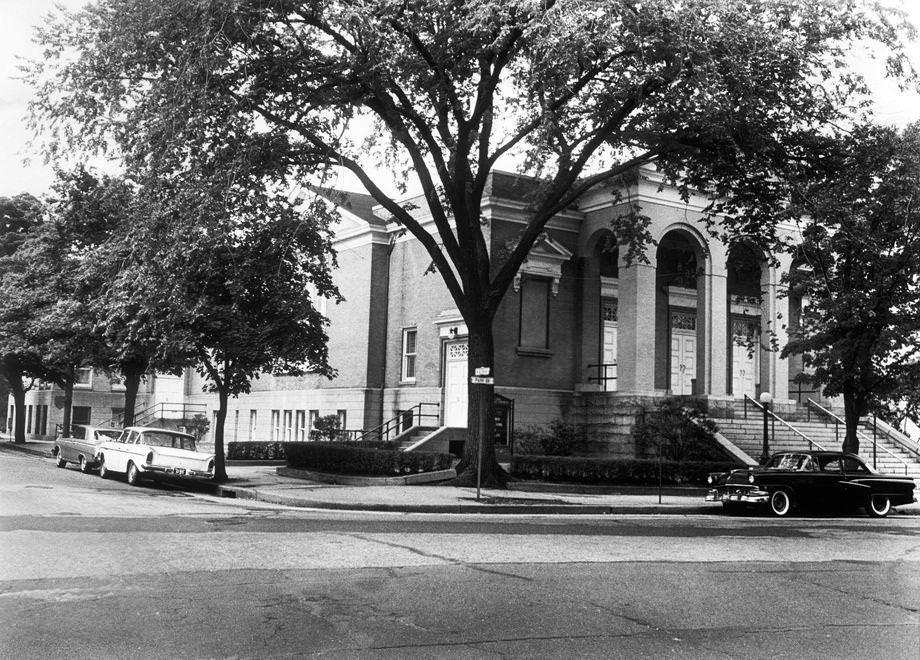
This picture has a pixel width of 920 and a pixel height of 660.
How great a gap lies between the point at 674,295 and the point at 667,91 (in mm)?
14693

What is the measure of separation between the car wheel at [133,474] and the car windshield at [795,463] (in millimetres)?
14711

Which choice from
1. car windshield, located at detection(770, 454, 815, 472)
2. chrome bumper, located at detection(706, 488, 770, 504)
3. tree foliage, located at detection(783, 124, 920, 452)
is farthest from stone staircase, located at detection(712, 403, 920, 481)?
chrome bumper, located at detection(706, 488, 770, 504)

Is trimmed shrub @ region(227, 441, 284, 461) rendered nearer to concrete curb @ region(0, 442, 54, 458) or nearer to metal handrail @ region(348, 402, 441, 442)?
metal handrail @ region(348, 402, 441, 442)

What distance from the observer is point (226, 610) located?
7.18 meters

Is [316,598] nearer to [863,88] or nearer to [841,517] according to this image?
[841,517]

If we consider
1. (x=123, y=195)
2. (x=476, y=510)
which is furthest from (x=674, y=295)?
(x=123, y=195)

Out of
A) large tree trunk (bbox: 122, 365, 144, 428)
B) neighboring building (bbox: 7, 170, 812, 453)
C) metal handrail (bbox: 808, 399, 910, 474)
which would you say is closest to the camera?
metal handrail (bbox: 808, 399, 910, 474)

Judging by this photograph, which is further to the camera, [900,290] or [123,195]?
[900,290]

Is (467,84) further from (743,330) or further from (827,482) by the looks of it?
(743,330)

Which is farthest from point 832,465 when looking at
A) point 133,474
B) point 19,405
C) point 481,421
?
point 19,405

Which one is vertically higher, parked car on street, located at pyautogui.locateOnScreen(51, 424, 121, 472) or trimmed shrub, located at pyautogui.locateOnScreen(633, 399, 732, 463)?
trimmed shrub, located at pyautogui.locateOnScreen(633, 399, 732, 463)

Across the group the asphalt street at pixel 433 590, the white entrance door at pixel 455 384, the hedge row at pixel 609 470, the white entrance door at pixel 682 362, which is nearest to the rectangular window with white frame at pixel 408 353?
the white entrance door at pixel 455 384

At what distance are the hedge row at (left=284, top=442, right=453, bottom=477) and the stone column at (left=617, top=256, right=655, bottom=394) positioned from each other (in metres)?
7.56

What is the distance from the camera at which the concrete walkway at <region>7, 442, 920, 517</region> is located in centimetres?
1744
